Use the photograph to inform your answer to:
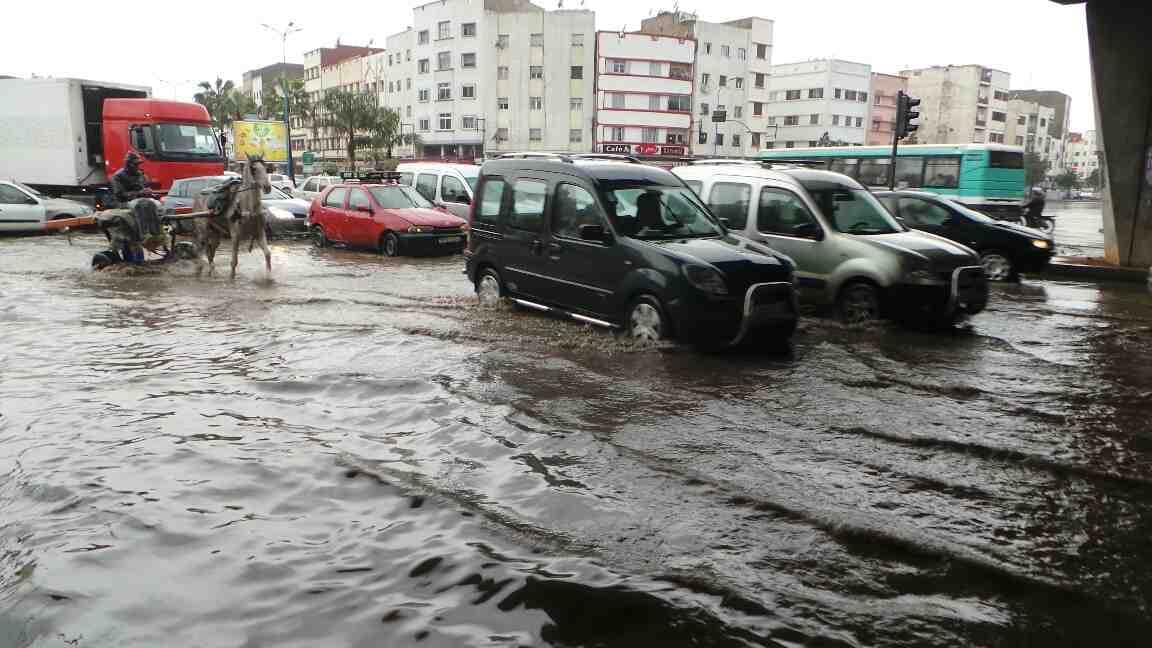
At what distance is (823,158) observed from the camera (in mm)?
28750

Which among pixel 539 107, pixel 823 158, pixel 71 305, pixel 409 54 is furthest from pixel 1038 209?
pixel 409 54

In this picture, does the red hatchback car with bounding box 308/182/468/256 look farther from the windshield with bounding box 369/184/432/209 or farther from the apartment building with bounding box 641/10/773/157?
the apartment building with bounding box 641/10/773/157

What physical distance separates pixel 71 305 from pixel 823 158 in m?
24.1

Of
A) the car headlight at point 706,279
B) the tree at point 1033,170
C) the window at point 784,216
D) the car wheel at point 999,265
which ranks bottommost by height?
the car wheel at point 999,265

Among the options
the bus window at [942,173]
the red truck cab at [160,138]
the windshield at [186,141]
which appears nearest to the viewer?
the red truck cab at [160,138]

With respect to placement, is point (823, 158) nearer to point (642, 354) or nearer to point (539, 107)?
point (642, 354)

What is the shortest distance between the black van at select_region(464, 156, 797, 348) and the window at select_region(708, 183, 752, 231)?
140cm

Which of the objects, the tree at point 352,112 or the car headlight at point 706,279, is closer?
the car headlight at point 706,279

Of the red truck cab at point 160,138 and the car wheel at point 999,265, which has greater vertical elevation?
the red truck cab at point 160,138

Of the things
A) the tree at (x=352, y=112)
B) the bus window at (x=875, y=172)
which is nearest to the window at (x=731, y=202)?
the bus window at (x=875, y=172)

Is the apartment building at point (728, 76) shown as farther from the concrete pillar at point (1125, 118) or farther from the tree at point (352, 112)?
the concrete pillar at point (1125, 118)

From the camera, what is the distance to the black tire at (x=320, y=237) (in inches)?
742

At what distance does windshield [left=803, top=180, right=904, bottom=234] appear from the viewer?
9.91 meters

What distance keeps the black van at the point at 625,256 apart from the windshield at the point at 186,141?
53.5 feet
